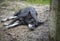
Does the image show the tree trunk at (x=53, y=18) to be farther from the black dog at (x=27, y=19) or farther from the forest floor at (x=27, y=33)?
the black dog at (x=27, y=19)

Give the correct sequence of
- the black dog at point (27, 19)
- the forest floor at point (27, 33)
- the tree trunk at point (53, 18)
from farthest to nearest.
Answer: the black dog at point (27, 19), the forest floor at point (27, 33), the tree trunk at point (53, 18)

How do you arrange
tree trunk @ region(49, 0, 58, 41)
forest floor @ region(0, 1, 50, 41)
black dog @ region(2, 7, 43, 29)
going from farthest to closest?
black dog @ region(2, 7, 43, 29) → forest floor @ region(0, 1, 50, 41) → tree trunk @ region(49, 0, 58, 41)

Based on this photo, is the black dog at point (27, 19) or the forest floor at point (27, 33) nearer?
the forest floor at point (27, 33)

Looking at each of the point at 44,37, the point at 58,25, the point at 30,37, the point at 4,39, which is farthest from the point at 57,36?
the point at 4,39

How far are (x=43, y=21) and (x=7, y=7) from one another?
6.38 feet

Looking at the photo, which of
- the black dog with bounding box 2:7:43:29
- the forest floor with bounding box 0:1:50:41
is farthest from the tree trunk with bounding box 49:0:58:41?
the black dog with bounding box 2:7:43:29

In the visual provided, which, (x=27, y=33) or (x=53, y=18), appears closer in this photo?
(x=53, y=18)

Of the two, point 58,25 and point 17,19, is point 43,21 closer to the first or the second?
point 17,19

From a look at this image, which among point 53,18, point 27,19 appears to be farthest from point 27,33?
point 53,18

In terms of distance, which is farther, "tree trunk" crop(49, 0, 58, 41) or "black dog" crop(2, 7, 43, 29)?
"black dog" crop(2, 7, 43, 29)

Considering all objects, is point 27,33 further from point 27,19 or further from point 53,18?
point 53,18

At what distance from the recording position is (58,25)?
2.79 m

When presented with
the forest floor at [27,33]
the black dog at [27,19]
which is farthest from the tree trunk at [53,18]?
the black dog at [27,19]

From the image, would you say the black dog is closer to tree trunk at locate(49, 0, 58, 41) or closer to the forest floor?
the forest floor
